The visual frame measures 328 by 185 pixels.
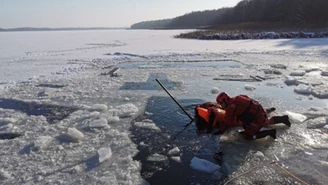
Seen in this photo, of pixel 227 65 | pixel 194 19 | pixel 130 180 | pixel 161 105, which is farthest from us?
pixel 194 19

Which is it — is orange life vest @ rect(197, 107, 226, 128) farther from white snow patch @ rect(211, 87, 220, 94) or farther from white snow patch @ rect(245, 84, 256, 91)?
white snow patch @ rect(245, 84, 256, 91)

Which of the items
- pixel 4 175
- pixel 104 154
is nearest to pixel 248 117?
pixel 104 154

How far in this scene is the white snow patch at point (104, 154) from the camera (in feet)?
11.7

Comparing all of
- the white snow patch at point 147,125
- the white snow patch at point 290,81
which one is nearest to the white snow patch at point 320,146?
the white snow patch at point 147,125

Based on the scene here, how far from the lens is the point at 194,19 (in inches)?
3999

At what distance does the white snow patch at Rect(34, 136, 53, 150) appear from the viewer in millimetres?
3924

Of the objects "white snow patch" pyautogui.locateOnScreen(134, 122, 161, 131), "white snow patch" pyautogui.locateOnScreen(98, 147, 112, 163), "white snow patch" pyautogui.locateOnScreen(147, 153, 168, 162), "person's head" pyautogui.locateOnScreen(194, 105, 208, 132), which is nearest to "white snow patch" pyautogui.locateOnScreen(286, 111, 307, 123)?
"person's head" pyautogui.locateOnScreen(194, 105, 208, 132)

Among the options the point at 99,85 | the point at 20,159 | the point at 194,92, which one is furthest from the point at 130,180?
the point at 99,85

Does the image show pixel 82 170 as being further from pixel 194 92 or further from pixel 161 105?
pixel 194 92

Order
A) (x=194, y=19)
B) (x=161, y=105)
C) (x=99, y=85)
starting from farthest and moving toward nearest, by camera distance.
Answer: (x=194, y=19), (x=99, y=85), (x=161, y=105)

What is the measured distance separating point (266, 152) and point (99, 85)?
5148mm

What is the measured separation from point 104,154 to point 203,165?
1.22 m

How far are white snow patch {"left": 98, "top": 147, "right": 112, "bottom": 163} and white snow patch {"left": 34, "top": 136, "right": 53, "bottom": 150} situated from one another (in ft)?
2.75

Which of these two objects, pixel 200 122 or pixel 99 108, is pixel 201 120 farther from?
pixel 99 108
